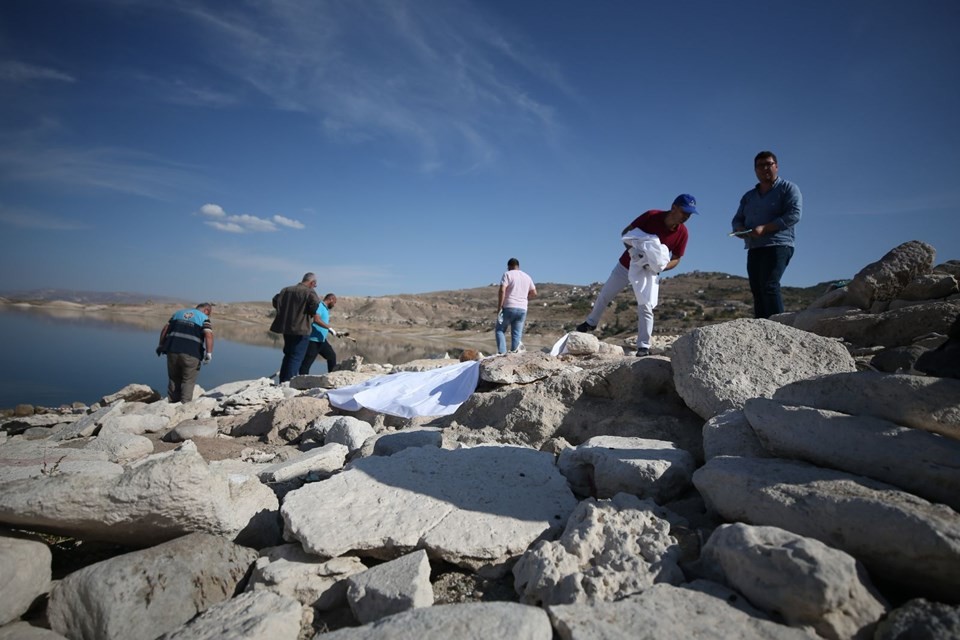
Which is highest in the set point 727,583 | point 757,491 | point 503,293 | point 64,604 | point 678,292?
point 678,292

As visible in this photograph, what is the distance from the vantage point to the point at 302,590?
2.09 meters

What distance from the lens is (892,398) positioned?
2.15m

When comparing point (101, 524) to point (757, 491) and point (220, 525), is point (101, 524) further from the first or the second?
point (757, 491)

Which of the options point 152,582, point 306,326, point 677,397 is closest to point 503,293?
point 306,326

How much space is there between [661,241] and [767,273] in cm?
119

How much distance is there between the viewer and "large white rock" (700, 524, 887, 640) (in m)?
1.50

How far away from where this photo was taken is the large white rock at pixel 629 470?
8.29ft

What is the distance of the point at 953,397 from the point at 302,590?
A: 2.87 meters

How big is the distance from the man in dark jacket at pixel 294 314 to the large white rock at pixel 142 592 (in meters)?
5.87

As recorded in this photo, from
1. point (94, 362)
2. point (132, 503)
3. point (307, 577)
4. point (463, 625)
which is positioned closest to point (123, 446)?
point (132, 503)

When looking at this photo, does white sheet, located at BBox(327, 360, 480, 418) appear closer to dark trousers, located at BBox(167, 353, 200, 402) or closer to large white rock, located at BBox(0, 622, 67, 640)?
large white rock, located at BBox(0, 622, 67, 640)

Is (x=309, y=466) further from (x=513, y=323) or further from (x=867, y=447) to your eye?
(x=513, y=323)

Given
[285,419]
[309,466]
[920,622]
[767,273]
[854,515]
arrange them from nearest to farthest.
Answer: [920,622]
[854,515]
[309,466]
[767,273]
[285,419]

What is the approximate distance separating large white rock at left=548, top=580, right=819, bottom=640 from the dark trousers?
25.5 ft
